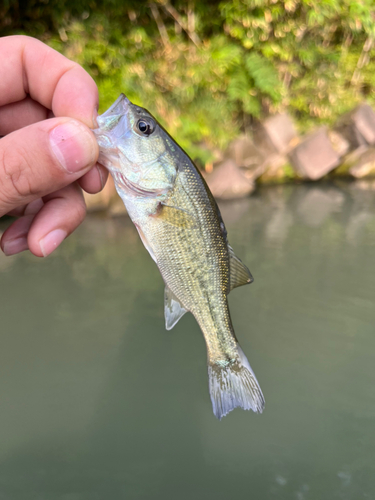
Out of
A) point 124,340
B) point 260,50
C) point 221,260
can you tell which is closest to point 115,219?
point 124,340

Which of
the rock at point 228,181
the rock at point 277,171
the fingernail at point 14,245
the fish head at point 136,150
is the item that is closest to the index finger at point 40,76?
the fish head at point 136,150

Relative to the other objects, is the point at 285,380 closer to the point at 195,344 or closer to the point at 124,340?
the point at 195,344

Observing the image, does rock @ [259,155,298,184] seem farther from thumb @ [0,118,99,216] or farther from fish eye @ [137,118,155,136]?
thumb @ [0,118,99,216]

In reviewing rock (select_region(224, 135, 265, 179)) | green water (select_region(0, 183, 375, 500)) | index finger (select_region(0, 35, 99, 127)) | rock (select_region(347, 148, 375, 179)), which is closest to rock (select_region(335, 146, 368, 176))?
rock (select_region(347, 148, 375, 179))

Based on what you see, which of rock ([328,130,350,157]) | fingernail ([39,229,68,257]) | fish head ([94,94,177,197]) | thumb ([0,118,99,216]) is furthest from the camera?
rock ([328,130,350,157])

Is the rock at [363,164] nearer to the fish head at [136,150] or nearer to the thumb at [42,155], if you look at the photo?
the fish head at [136,150]
